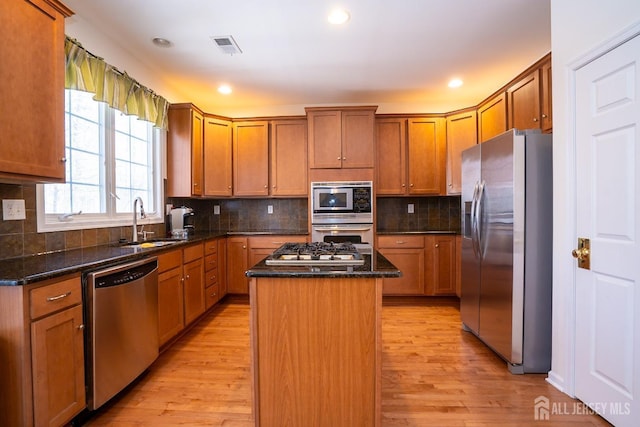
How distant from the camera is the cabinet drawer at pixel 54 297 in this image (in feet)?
4.65

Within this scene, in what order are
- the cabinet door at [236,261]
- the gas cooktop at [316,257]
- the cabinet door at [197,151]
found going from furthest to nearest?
the cabinet door at [236,261] < the cabinet door at [197,151] < the gas cooktop at [316,257]

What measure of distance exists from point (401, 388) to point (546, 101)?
8.50 feet

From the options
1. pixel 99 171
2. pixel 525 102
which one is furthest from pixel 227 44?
pixel 525 102

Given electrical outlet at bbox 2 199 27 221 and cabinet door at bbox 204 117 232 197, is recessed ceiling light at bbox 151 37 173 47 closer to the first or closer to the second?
cabinet door at bbox 204 117 232 197

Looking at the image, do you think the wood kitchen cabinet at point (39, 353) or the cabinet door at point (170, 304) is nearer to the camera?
the wood kitchen cabinet at point (39, 353)

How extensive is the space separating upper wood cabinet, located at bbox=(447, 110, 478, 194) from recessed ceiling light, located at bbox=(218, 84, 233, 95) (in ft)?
9.20

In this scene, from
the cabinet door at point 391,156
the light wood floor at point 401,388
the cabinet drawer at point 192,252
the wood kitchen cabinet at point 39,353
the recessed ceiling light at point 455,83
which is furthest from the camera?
the cabinet door at point 391,156

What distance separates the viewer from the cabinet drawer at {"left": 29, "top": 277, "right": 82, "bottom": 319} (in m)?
1.42

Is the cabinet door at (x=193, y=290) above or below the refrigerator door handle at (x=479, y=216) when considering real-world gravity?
below

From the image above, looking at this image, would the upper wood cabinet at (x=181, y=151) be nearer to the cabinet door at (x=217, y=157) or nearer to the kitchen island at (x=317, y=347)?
the cabinet door at (x=217, y=157)

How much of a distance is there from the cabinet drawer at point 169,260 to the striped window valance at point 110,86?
1310 mm

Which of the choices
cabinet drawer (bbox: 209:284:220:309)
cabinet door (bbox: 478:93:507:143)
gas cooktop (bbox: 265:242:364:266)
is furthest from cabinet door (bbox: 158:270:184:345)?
cabinet door (bbox: 478:93:507:143)

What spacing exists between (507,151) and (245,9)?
2.19m

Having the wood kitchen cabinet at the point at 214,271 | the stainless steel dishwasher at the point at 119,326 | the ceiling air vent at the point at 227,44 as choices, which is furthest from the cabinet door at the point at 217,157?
the stainless steel dishwasher at the point at 119,326
